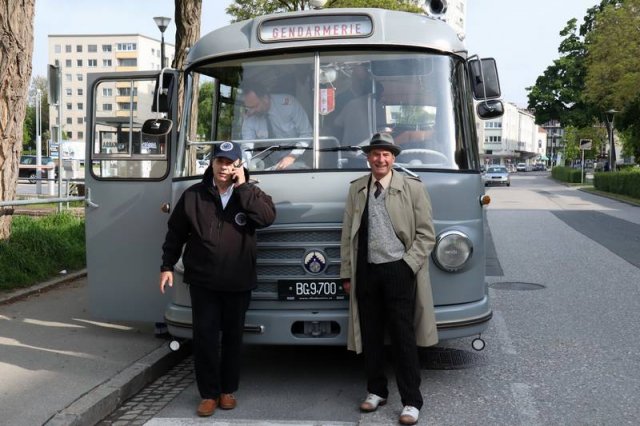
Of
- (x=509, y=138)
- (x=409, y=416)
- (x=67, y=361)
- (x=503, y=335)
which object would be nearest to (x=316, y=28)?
(x=409, y=416)

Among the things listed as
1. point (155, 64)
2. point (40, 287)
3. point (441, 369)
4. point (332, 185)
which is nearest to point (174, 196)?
point (332, 185)

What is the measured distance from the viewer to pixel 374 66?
5617 millimetres

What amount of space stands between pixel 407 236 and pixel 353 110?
1202mm

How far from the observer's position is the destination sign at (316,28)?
5605 mm

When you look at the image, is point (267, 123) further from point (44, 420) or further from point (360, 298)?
point (44, 420)

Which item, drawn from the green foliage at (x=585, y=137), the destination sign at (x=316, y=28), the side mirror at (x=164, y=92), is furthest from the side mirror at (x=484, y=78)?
the green foliage at (x=585, y=137)

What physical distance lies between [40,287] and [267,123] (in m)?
4.92

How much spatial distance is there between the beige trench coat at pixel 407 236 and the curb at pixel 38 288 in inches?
198

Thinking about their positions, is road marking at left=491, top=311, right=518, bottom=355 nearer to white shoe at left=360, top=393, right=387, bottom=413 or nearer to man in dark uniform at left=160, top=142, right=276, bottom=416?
white shoe at left=360, top=393, right=387, bottom=413

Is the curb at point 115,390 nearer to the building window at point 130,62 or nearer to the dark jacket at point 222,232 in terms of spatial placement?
the dark jacket at point 222,232

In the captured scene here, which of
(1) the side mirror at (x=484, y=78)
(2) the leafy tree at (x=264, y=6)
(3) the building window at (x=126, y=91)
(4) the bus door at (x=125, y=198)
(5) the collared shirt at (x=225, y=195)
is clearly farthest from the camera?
(2) the leafy tree at (x=264, y=6)

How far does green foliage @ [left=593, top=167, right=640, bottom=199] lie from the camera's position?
110ft

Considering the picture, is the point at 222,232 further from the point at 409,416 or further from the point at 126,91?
the point at 126,91

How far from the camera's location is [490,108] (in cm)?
597
